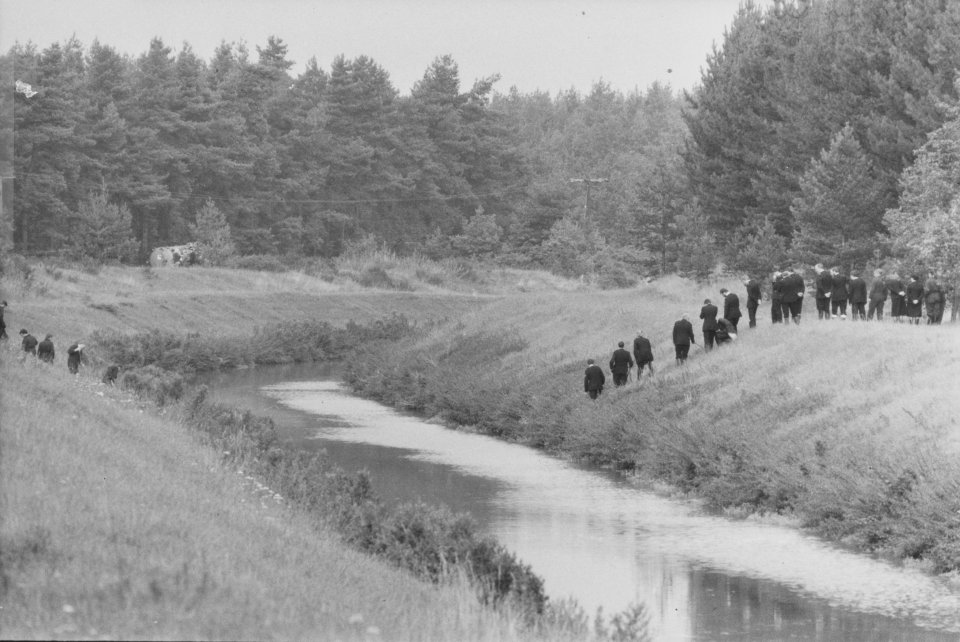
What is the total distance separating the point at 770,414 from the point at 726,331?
8121 millimetres

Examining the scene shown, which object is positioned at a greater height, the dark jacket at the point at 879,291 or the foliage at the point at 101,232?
the foliage at the point at 101,232

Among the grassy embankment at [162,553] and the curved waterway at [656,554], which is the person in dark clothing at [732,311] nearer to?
the curved waterway at [656,554]

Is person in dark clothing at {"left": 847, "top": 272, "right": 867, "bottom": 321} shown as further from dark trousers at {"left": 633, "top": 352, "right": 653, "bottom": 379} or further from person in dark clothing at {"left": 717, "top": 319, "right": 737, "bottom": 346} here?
dark trousers at {"left": 633, "top": 352, "right": 653, "bottom": 379}

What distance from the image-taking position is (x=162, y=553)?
15219 mm

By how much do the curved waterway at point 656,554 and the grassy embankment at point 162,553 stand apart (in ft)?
18.7

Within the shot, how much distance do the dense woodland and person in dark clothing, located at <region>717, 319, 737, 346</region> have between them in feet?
31.4

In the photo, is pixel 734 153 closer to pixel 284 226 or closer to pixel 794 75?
pixel 794 75

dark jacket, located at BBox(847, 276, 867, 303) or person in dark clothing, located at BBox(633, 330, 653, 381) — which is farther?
dark jacket, located at BBox(847, 276, 867, 303)

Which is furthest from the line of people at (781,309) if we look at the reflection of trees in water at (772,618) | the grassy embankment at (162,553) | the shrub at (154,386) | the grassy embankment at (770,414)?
the reflection of trees in water at (772,618)

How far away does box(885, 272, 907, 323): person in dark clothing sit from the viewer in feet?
148

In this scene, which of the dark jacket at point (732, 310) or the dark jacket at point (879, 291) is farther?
the dark jacket at point (879, 291)

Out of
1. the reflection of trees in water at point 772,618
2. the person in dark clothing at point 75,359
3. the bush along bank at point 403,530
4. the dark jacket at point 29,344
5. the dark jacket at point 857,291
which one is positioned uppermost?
the dark jacket at point 857,291

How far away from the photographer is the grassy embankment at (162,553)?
13055 mm

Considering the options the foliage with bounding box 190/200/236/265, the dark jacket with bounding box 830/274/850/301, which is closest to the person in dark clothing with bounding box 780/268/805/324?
the dark jacket with bounding box 830/274/850/301
